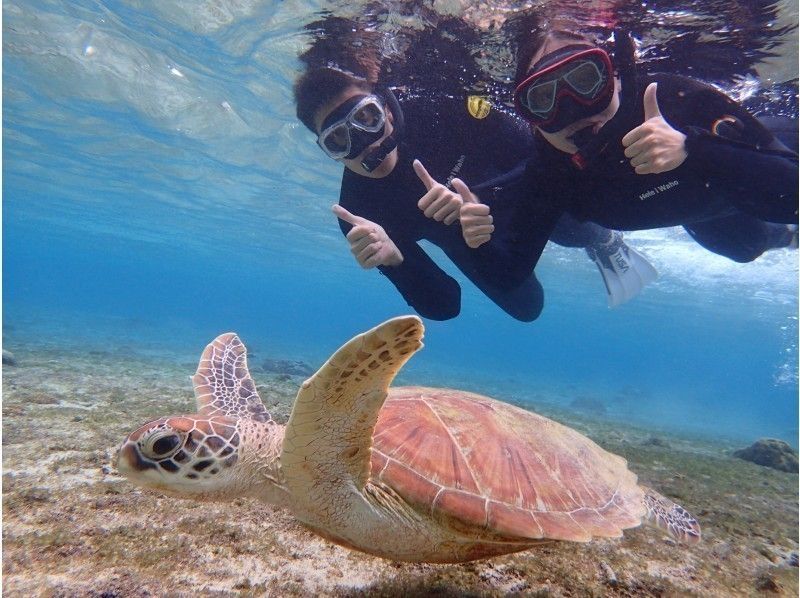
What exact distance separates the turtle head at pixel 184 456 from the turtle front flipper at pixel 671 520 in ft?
6.89

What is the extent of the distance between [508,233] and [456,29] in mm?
3004

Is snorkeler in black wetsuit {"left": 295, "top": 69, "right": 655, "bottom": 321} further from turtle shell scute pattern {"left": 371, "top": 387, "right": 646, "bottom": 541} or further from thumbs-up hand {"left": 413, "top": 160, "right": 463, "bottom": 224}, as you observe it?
turtle shell scute pattern {"left": 371, "top": 387, "right": 646, "bottom": 541}

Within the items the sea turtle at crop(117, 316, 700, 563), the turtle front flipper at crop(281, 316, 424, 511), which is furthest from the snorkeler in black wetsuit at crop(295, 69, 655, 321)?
the turtle front flipper at crop(281, 316, 424, 511)

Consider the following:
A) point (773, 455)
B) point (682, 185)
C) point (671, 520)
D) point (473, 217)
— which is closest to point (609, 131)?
point (682, 185)

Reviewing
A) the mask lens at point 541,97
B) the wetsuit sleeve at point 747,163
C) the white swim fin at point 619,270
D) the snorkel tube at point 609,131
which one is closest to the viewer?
the wetsuit sleeve at point 747,163

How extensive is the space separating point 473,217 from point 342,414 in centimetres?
197

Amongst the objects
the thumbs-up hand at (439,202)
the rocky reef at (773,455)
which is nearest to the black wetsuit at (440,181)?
the thumbs-up hand at (439,202)

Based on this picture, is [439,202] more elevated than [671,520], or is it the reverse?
[439,202]

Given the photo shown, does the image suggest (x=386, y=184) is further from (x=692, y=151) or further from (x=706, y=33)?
(x=706, y=33)

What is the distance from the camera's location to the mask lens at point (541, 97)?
3.05m

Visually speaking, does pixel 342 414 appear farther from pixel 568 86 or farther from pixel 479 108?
pixel 479 108

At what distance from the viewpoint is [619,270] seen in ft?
23.0

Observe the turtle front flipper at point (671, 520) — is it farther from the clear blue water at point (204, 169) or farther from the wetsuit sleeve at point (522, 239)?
the clear blue water at point (204, 169)

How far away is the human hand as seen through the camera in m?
2.95
